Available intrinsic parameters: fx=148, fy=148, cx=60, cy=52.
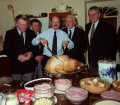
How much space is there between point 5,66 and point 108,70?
11.0 ft

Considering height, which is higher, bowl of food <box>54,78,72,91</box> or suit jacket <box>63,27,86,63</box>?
suit jacket <box>63,27,86,63</box>

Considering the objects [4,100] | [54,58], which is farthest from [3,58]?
[4,100]

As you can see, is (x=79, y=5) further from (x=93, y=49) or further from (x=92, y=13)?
(x=93, y=49)

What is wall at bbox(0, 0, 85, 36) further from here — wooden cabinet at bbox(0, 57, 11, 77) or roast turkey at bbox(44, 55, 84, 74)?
roast turkey at bbox(44, 55, 84, 74)

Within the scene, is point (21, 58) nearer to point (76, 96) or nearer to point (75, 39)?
point (75, 39)

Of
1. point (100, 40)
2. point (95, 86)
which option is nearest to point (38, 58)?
point (100, 40)

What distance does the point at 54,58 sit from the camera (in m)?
1.31

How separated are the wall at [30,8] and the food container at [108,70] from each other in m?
2.61

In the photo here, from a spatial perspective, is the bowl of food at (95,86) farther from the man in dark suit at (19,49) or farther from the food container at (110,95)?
the man in dark suit at (19,49)

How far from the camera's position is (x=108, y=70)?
115 cm

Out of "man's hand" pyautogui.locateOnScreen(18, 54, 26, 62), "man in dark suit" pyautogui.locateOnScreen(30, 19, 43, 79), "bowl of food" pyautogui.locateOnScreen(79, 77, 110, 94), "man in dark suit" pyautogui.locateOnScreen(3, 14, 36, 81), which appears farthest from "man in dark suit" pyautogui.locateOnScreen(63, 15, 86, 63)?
"bowl of food" pyautogui.locateOnScreen(79, 77, 110, 94)

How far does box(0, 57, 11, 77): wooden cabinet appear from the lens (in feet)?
12.7

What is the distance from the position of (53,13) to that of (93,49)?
172 centimetres

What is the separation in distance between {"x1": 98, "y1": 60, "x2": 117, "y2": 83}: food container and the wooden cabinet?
→ 316 centimetres
